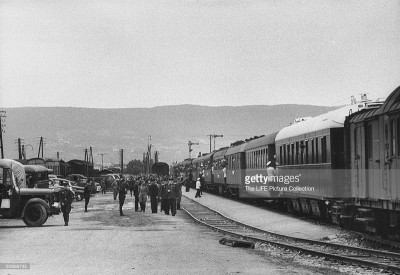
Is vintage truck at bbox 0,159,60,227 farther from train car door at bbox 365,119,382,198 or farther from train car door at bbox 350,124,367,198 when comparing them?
train car door at bbox 365,119,382,198

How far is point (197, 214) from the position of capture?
33.8m

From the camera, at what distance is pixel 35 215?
2592 cm

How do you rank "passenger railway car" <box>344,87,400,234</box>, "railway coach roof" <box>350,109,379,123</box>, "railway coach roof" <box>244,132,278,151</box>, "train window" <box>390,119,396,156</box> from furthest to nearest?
"railway coach roof" <box>244,132,278,151</box>, "railway coach roof" <box>350,109,379,123</box>, "passenger railway car" <box>344,87,400,234</box>, "train window" <box>390,119,396,156</box>

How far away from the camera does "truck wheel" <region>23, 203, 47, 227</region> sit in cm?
2567

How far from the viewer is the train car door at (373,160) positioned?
54.7 feet

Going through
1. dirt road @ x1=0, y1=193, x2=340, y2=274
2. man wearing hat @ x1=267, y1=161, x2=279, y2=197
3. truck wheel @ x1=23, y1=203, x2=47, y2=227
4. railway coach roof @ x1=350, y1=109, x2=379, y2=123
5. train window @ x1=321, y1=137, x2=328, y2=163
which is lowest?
dirt road @ x1=0, y1=193, x2=340, y2=274

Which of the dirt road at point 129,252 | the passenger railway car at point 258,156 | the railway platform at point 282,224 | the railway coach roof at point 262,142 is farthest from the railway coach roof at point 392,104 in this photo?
the railway coach roof at point 262,142

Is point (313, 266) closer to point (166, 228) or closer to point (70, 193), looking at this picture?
point (166, 228)

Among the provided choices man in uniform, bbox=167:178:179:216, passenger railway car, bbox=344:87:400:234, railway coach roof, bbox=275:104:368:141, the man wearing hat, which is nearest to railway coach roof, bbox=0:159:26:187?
man in uniform, bbox=167:178:179:216

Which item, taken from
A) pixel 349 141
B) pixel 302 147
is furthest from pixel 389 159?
pixel 302 147

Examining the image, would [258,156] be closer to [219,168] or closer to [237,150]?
[237,150]

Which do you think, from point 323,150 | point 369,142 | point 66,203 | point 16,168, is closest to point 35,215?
point 66,203

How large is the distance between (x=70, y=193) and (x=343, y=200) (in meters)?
11.3

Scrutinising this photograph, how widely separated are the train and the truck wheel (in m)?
8.81
